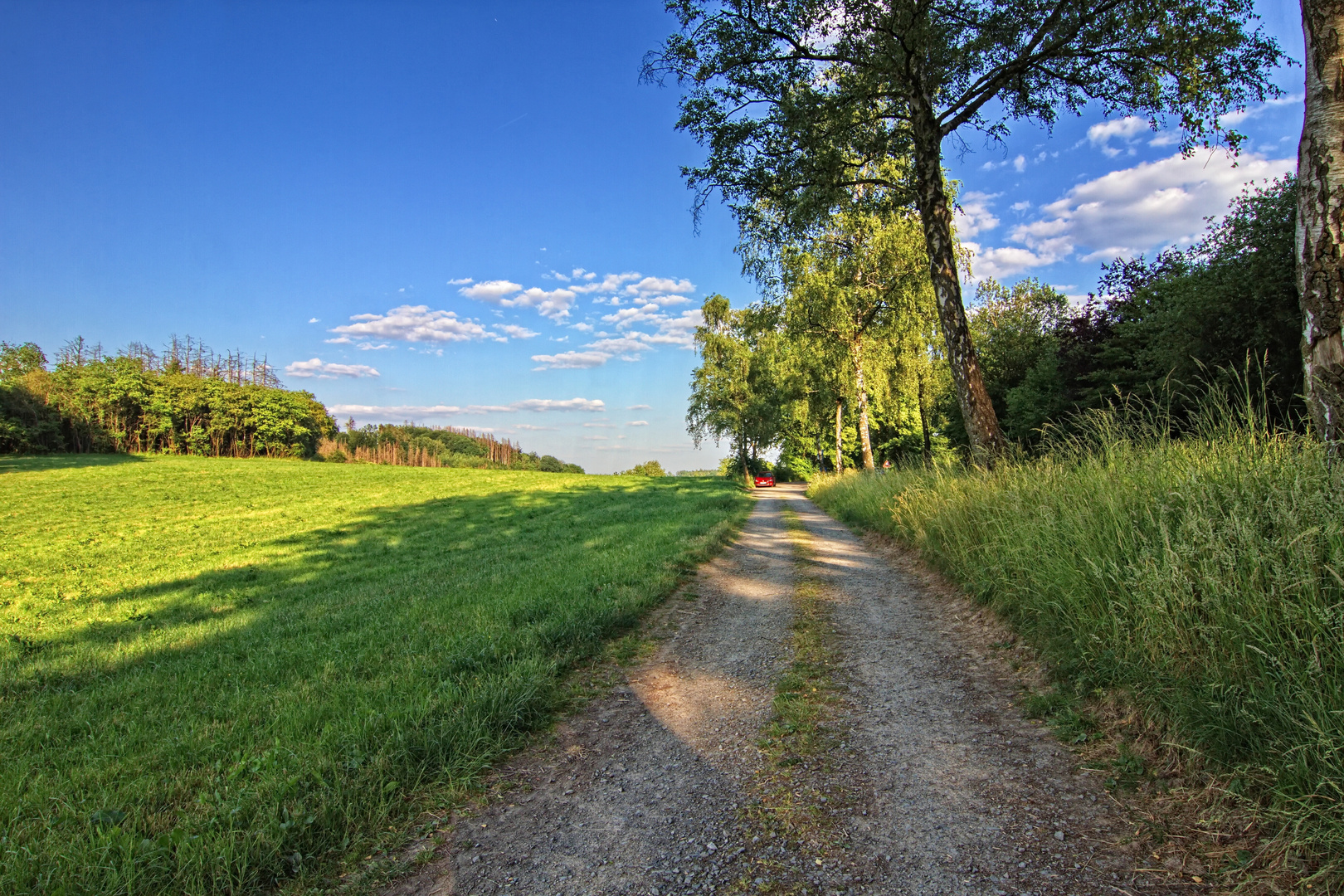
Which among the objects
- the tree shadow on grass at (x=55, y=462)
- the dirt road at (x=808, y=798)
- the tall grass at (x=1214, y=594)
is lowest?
the dirt road at (x=808, y=798)

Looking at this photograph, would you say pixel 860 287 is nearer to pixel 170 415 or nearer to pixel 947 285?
pixel 947 285

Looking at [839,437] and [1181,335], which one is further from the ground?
[1181,335]

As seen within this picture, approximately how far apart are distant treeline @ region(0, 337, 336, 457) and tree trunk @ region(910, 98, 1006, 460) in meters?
66.0

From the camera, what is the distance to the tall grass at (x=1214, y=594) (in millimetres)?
2270

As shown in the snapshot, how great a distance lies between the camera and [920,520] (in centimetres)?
911

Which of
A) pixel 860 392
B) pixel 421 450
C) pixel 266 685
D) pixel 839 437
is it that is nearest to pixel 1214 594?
pixel 266 685

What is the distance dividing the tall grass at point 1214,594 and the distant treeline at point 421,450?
6470 centimetres

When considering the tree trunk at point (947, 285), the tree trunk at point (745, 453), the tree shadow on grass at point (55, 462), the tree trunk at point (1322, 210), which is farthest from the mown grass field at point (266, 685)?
the tree trunk at point (745, 453)

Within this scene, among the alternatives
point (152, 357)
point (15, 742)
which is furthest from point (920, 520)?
point (152, 357)

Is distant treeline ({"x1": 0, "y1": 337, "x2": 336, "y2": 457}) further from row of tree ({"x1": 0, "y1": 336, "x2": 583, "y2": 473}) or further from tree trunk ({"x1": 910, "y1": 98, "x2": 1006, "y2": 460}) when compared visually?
tree trunk ({"x1": 910, "y1": 98, "x2": 1006, "y2": 460})

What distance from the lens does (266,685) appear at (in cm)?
447

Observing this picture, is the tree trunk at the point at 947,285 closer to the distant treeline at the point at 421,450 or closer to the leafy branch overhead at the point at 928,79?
the leafy branch overhead at the point at 928,79

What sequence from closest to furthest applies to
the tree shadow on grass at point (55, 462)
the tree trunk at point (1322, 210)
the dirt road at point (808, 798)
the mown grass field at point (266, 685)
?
the dirt road at point (808, 798), the mown grass field at point (266, 685), the tree trunk at point (1322, 210), the tree shadow on grass at point (55, 462)

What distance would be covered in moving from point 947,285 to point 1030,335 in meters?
23.0
